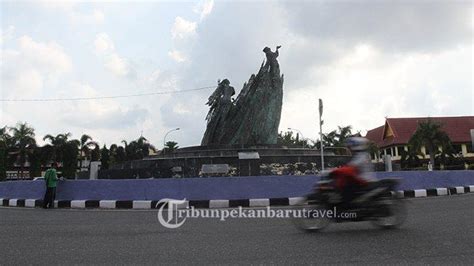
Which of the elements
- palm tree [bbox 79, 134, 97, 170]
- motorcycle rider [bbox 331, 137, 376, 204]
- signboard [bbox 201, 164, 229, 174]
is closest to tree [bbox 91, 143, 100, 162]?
palm tree [bbox 79, 134, 97, 170]

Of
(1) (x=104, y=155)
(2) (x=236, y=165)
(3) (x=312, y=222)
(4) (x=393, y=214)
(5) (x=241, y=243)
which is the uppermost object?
(1) (x=104, y=155)

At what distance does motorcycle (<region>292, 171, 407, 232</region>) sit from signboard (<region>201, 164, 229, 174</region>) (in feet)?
38.1

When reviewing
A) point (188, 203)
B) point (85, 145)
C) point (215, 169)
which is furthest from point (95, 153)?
point (188, 203)

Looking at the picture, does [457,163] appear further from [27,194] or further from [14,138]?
[14,138]

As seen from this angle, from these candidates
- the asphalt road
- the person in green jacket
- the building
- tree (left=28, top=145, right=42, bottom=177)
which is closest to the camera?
the asphalt road

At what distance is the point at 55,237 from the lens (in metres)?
7.24

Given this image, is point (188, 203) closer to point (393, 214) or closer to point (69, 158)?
point (393, 214)

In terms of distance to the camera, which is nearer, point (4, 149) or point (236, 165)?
point (236, 165)

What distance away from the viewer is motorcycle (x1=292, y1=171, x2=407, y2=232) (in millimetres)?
7320

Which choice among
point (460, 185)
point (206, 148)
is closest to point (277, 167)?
point (206, 148)

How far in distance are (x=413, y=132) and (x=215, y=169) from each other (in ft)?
166

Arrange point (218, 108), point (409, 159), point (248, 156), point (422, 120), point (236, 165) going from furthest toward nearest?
point (422, 120) → point (409, 159) → point (218, 108) → point (248, 156) → point (236, 165)

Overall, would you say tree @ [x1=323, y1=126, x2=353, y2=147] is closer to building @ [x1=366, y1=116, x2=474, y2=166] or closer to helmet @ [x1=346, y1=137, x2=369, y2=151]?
building @ [x1=366, y1=116, x2=474, y2=166]

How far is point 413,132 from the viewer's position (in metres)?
62.6
